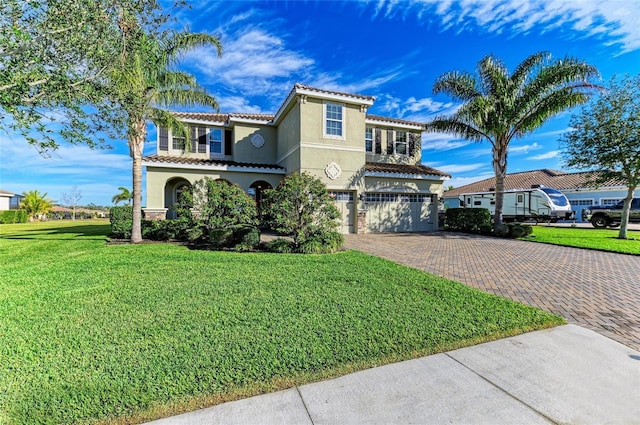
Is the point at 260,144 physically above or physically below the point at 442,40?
below

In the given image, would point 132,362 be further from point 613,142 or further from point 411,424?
point 613,142

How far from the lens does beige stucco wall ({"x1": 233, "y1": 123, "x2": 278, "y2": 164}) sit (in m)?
17.4

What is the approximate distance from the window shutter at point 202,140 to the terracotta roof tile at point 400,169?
10.3 m

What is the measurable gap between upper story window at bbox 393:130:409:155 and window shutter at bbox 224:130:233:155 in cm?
1102

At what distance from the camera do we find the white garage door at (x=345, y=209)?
15477mm

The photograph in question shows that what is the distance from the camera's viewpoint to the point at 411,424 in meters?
2.27

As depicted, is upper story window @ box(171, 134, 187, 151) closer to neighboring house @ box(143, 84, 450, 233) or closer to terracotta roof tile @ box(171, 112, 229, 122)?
neighboring house @ box(143, 84, 450, 233)

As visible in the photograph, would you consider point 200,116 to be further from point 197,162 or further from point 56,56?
point 56,56

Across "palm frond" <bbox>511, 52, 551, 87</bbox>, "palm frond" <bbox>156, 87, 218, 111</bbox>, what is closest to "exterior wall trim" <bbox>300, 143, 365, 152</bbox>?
"palm frond" <bbox>156, 87, 218, 111</bbox>

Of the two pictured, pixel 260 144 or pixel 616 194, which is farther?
pixel 616 194

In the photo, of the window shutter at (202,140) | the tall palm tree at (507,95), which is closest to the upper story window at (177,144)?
the window shutter at (202,140)

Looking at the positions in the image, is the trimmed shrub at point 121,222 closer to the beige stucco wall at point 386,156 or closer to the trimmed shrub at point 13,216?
the beige stucco wall at point 386,156

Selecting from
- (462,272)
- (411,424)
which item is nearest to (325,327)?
(411,424)

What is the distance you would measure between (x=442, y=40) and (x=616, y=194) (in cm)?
2686
